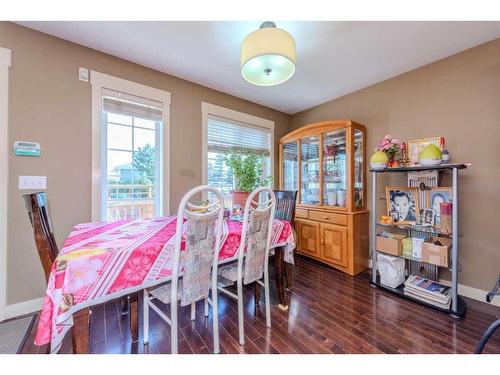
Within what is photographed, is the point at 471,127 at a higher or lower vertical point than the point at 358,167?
higher

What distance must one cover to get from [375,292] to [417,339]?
70 cm

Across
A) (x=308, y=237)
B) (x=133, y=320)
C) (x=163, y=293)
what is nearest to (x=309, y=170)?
(x=308, y=237)

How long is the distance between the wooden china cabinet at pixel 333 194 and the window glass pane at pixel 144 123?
6.78 ft

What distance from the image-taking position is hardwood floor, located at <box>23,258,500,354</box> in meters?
1.45

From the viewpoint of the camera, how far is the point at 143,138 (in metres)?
2.51

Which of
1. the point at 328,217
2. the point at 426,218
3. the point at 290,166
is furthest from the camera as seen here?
the point at 290,166

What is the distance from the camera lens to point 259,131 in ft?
11.8

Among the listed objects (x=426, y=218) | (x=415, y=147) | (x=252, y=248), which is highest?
(x=415, y=147)

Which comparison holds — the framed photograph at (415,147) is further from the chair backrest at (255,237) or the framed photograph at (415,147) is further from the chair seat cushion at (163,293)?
the chair seat cushion at (163,293)

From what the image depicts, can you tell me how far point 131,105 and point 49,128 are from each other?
74cm

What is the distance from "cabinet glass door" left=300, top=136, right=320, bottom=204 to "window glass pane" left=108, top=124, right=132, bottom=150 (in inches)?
94.0

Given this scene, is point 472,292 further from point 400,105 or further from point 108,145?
point 108,145

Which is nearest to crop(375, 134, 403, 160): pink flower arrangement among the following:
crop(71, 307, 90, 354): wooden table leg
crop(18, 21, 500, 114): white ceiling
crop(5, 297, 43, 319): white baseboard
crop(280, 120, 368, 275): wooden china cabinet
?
crop(280, 120, 368, 275): wooden china cabinet

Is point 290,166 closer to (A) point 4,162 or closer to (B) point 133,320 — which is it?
(B) point 133,320
